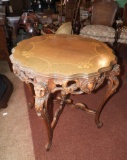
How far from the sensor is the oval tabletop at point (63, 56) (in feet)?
3.15

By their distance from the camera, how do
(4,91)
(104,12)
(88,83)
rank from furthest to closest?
(104,12), (4,91), (88,83)

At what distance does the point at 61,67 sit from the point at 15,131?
35.7 inches

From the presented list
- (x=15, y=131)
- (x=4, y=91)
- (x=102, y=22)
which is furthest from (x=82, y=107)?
(x=102, y=22)

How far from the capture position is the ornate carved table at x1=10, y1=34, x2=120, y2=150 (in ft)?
3.07

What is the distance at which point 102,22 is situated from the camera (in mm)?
2938

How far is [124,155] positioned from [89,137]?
0.33 m

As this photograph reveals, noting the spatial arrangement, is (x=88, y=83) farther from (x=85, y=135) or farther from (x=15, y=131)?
(x=15, y=131)

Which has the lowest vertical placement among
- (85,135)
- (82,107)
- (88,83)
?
(85,135)

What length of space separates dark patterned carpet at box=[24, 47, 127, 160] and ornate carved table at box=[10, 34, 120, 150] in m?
0.13

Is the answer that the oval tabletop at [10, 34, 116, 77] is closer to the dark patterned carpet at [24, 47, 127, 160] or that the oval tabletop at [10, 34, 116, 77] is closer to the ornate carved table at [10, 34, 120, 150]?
the ornate carved table at [10, 34, 120, 150]

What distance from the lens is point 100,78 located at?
1.02 m

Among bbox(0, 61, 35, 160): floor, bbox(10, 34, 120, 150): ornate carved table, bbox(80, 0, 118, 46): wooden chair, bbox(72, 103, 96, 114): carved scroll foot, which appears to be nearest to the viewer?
bbox(10, 34, 120, 150): ornate carved table

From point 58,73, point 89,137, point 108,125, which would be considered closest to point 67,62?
point 58,73

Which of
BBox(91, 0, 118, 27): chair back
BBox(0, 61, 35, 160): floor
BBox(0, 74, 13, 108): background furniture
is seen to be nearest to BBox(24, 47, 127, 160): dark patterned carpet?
BBox(0, 61, 35, 160): floor
